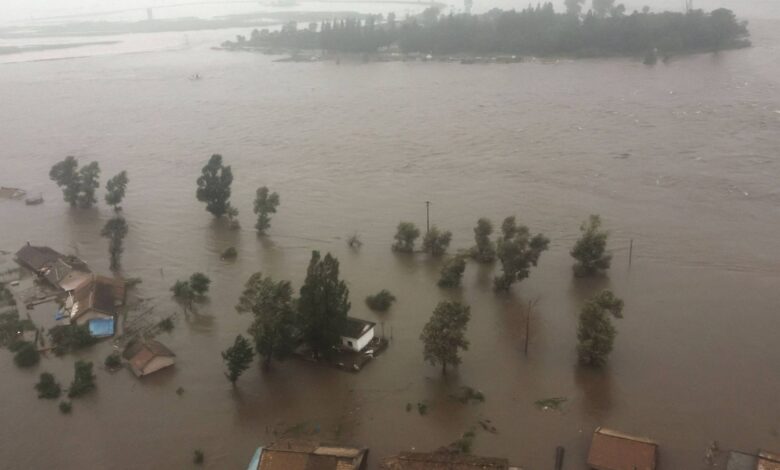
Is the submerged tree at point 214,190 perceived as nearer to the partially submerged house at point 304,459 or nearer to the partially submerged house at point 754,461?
the partially submerged house at point 304,459

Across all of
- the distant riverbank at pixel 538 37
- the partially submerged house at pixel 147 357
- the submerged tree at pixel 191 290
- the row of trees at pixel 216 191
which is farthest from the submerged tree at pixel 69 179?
the distant riverbank at pixel 538 37

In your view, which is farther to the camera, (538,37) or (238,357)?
(538,37)

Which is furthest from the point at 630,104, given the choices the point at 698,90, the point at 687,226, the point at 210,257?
the point at 210,257

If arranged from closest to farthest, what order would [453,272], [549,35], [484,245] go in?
1. [453,272]
2. [484,245]
3. [549,35]

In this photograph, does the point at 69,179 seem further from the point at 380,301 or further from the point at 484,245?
the point at 484,245

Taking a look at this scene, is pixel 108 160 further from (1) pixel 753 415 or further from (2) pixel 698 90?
(2) pixel 698 90

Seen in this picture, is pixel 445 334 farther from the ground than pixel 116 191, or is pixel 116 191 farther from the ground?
pixel 116 191

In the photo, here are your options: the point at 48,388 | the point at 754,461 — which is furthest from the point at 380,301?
the point at 754,461
